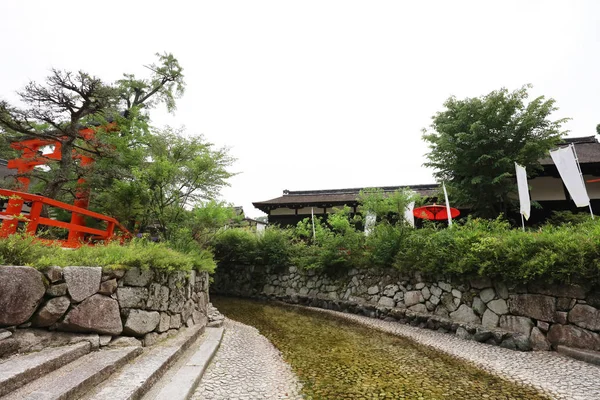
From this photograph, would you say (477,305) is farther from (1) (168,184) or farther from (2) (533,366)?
(1) (168,184)

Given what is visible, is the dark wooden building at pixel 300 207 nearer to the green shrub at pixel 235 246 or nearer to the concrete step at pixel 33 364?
the green shrub at pixel 235 246

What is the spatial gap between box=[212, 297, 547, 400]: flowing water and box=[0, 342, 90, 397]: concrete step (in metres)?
2.74

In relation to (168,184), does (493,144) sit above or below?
above

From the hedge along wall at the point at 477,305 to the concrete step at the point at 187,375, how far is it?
550 centimetres

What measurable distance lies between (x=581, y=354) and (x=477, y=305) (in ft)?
6.35

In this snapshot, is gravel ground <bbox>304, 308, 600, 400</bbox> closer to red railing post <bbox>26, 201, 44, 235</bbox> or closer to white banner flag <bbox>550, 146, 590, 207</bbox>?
white banner flag <bbox>550, 146, 590, 207</bbox>

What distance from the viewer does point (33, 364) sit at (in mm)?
2748

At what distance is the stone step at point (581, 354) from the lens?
15.2ft

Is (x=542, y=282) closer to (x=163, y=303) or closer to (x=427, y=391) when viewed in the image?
(x=427, y=391)

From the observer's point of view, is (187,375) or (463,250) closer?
(187,375)

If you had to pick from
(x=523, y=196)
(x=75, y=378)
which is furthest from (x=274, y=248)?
(x=75, y=378)

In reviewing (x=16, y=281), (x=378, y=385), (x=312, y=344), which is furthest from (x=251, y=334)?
(x=16, y=281)

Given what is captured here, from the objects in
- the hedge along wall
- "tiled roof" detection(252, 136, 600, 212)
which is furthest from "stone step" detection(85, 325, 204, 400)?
"tiled roof" detection(252, 136, 600, 212)

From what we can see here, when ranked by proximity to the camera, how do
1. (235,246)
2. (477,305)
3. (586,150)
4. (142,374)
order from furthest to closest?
(235,246) → (586,150) → (477,305) → (142,374)
